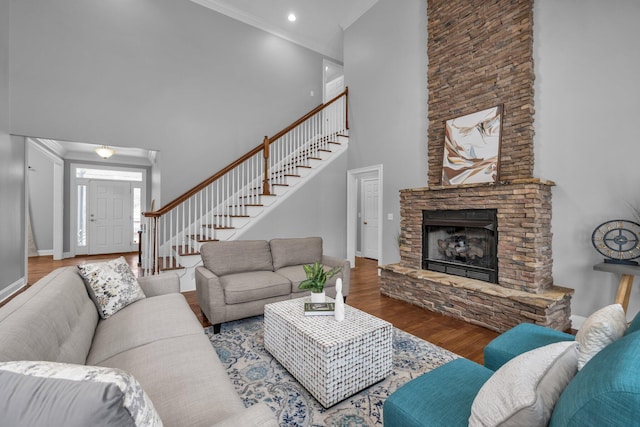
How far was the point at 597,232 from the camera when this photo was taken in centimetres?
277

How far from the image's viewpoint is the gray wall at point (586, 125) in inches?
106

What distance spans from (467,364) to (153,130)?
17.9ft

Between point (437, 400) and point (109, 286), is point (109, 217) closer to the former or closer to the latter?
point (109, 286)

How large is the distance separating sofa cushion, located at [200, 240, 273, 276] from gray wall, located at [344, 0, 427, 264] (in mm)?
2287

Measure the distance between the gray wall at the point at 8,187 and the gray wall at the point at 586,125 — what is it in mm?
6450

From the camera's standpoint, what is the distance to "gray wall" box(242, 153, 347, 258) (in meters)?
5.29

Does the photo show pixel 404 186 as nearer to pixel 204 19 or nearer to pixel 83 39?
pixel 204 19

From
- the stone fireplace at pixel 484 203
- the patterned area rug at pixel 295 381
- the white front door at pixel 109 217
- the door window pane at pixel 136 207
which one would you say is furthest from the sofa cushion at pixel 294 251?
the white front door at pixel 109 217

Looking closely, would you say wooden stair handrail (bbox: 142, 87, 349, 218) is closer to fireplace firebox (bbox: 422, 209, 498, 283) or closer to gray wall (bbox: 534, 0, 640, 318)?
fireplace firebox (bbox: 422, 209, 498, 283)

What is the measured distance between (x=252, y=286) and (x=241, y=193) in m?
2.99

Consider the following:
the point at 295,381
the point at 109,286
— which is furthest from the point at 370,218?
the point at 109,286

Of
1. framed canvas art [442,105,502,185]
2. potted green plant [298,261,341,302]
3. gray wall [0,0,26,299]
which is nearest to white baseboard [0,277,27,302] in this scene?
gray wall [0,0,26,299]

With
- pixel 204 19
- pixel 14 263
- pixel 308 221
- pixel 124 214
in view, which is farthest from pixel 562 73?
pixel 124 214

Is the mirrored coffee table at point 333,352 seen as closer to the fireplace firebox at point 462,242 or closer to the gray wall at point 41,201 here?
the fireplace firebox at point 462,242
